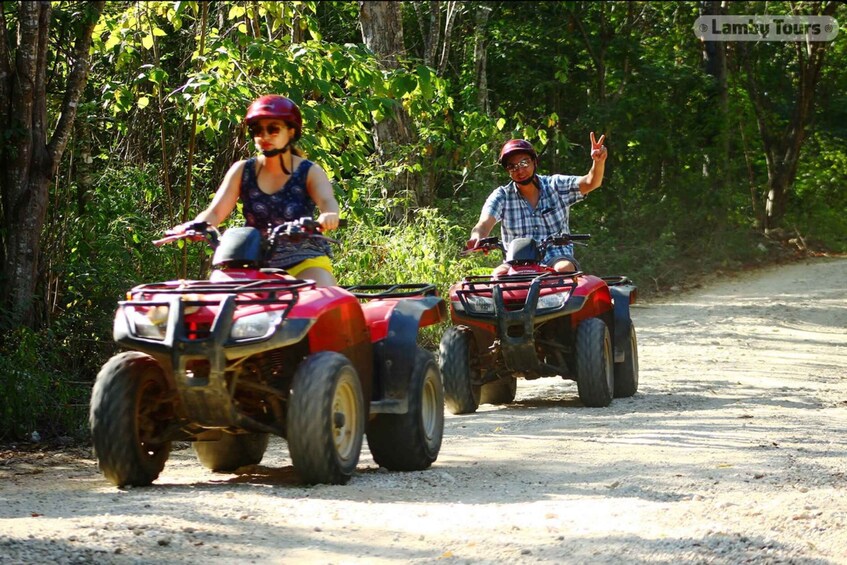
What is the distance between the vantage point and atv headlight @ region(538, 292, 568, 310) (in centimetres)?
1003

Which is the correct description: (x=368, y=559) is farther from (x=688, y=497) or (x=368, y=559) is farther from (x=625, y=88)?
(x=625, y=88)

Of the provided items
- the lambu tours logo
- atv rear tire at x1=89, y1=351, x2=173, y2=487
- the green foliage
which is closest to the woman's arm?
atv rear tire at x1=89, y1=351, x2=173, y2=487

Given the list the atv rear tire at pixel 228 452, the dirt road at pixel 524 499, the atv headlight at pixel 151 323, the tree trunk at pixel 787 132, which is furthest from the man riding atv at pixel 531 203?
the tree trunk at pixel 787 132

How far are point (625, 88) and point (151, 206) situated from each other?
1644 cm

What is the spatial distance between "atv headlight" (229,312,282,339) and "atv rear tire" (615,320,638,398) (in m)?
5.20

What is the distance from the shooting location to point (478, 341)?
412 inches

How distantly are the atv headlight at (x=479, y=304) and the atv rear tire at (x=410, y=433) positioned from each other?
9.28 feet

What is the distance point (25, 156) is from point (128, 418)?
13.1 feet

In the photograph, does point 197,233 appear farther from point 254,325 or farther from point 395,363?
point 395,363

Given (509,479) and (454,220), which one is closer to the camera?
(509,479)

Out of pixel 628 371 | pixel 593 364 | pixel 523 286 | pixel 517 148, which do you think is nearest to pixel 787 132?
pixel 628 371

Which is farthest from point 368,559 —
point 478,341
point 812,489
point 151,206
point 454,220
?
point 454,220

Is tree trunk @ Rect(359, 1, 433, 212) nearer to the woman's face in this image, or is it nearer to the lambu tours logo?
the woman's face

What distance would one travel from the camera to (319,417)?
244 inches
